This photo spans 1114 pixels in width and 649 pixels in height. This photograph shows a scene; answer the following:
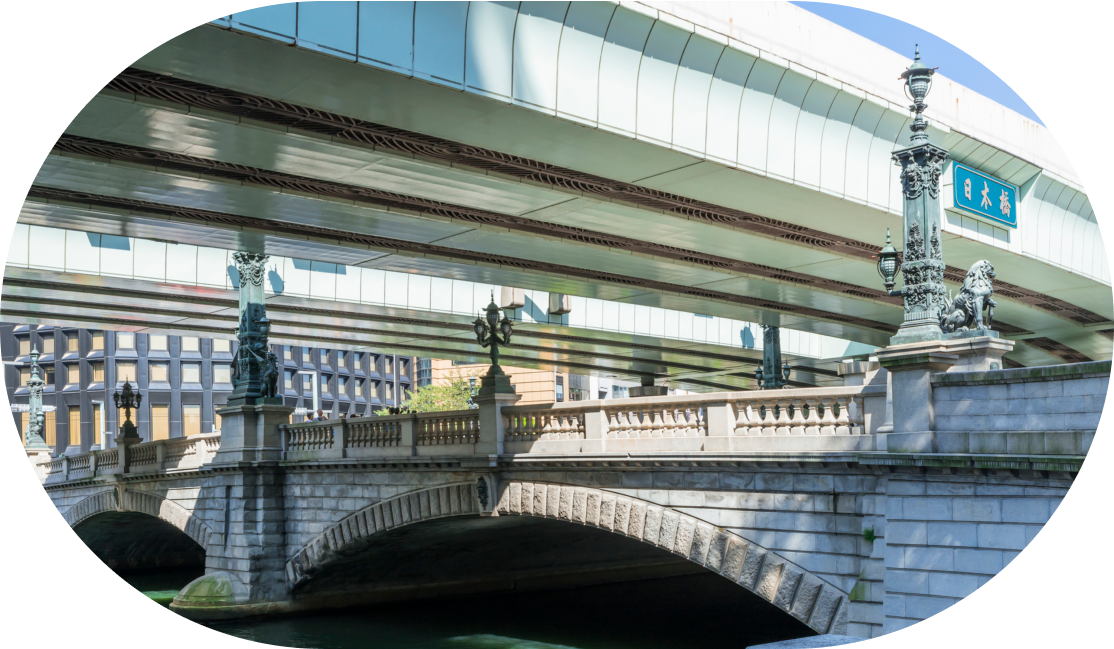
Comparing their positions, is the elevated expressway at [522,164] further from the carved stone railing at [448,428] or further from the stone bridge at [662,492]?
the stone bridge at [662,492]

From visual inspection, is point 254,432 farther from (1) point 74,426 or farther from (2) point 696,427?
(1) point 74,426

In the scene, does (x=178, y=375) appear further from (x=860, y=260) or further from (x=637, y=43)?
(x=637, y=43)

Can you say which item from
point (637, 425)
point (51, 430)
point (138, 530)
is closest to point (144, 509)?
point (138, 530)

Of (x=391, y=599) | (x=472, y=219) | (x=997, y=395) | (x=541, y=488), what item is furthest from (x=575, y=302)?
(x=997, y=395)

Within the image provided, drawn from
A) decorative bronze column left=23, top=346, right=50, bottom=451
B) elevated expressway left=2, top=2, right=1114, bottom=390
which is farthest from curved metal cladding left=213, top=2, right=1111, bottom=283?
decorative bronze column left=23, top=346, right=50, bottom=451

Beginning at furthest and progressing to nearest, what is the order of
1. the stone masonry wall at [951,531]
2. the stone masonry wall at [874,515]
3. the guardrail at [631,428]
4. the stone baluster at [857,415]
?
1. the guardrail at [631,428]
2. the stone baluster at [857,415]
3. the stone masonry wall at [874,515]
4. the stone masonry wall at [951,531]

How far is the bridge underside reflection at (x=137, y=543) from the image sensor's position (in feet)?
133

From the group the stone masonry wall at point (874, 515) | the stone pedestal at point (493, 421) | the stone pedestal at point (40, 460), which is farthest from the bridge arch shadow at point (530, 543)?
the stone pedestal at point (40, 460)

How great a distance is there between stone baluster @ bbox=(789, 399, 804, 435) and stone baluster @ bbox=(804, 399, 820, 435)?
0.26 feet

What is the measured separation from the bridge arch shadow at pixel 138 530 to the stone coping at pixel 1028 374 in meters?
23.1

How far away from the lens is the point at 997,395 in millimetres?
12539

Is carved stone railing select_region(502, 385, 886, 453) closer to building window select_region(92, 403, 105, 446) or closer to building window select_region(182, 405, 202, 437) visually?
building window select_region(182, 405, 202, 437)

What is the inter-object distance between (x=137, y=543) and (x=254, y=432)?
19737 millimetres

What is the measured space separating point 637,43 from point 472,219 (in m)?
7.33
